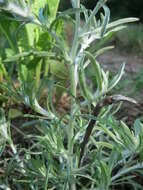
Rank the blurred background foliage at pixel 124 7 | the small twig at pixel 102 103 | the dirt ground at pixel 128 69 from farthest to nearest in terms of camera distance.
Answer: the blurred background foliage at pixel 124 7, the dirt ground at pixel 128 69, the small twig at pixel 102 103

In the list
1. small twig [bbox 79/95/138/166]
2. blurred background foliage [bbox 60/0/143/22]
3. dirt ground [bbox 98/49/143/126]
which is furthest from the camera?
blurred background foliage [bbox 60/0/143/22]

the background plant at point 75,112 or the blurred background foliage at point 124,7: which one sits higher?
the blurred background foliage at point 124,7

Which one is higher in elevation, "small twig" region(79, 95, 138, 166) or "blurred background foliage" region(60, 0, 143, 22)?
"blurred background foliage" region(60, 0, 143, 22)

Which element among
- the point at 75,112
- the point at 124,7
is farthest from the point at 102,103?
the point at 124,7

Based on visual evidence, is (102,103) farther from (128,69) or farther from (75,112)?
(128,69)

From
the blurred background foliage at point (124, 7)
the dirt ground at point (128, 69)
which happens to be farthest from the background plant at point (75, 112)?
the blurred background foliage at point (124, 7)

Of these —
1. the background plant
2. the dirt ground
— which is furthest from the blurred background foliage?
the background plant

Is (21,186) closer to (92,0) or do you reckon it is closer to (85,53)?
(85,53)

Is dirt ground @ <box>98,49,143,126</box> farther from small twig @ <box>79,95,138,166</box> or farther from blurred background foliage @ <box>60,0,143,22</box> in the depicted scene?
blurred background foliage @ <box>60,0,143,22</box>

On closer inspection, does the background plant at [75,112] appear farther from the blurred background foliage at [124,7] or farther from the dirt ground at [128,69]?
the blurred background foliage at [124,7]

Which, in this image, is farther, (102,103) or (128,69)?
(128,69)

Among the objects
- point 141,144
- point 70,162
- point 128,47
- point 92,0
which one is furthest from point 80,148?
point 92,0

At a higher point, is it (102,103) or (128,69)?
(102,103)
